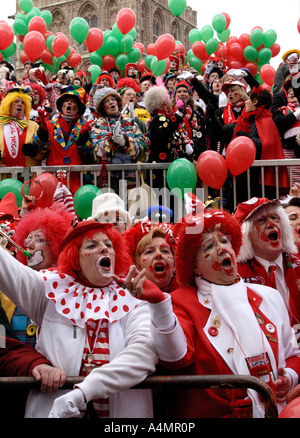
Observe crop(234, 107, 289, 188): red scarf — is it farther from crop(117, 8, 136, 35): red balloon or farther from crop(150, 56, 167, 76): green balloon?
crop(117, 8, 136, 35): red balloon

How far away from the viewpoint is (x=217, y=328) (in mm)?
2584

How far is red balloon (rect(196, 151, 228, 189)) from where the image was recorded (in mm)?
4820

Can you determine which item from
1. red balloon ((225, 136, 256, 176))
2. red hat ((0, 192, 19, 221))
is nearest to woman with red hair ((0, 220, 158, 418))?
red hat ((0, 192, 19, 221))

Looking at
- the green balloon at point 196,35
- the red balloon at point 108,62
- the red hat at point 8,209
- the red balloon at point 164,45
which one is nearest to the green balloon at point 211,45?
the green balloon at point 196,35

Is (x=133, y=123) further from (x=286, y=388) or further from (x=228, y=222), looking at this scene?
(x=286, y=388)

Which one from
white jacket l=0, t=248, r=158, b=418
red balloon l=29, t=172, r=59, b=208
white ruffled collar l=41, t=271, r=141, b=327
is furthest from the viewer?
red balloon l=29, t=172, r=59, b=208

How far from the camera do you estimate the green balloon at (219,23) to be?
37.7 feet

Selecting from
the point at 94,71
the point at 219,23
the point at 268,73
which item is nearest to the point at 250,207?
the point at 268,73

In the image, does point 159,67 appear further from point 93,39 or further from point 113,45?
point 113,45

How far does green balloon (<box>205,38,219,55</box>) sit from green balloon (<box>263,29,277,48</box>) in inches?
39.4

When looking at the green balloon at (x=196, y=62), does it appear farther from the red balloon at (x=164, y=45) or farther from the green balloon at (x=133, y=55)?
the red balloon at (x=164, y=45)

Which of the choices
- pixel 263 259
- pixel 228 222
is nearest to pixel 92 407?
pixel 228 222

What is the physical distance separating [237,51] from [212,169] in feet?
21.5

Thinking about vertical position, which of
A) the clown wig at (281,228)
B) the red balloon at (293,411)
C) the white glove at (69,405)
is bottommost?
the white glove at (69,405)
